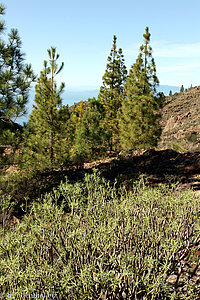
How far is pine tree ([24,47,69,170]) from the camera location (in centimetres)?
993

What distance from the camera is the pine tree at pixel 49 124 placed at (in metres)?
9.93

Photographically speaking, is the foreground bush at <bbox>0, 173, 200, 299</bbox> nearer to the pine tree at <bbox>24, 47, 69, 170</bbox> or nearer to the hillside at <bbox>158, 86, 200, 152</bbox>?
the pine tree at <bbox>24, 47, 69, 170</bbox>

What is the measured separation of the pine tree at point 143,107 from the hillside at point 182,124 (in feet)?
12.9

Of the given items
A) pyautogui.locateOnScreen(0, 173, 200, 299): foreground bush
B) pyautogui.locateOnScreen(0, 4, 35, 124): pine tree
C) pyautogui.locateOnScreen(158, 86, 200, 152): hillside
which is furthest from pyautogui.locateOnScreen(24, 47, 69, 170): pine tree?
pyautogui.locateOnScreen(158, 86, 200, 152): hillside

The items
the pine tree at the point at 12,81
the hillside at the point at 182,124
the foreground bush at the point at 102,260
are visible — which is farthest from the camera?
the hillside at the point at 182,124

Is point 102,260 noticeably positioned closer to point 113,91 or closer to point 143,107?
point 143,107

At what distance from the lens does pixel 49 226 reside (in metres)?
2.91

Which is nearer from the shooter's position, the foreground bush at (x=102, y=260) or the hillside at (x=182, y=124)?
the foreground bush at (x=102, y=260)

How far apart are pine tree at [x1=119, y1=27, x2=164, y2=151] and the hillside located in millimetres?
3931

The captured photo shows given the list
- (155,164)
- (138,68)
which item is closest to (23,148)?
(155,164)

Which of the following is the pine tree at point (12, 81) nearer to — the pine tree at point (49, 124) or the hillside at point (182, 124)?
the pine tree at point (49, 124)

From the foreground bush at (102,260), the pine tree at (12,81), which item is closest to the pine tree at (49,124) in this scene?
the pine tree at (12,81)

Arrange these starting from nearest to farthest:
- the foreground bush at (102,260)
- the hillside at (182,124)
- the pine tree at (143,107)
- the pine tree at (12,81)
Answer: the foreground bush at (102,260) < the pine tree at (12,81) < the pine tree at (143,107) < the hillside at (182,124)

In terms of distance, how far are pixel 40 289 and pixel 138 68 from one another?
12.6 metres
